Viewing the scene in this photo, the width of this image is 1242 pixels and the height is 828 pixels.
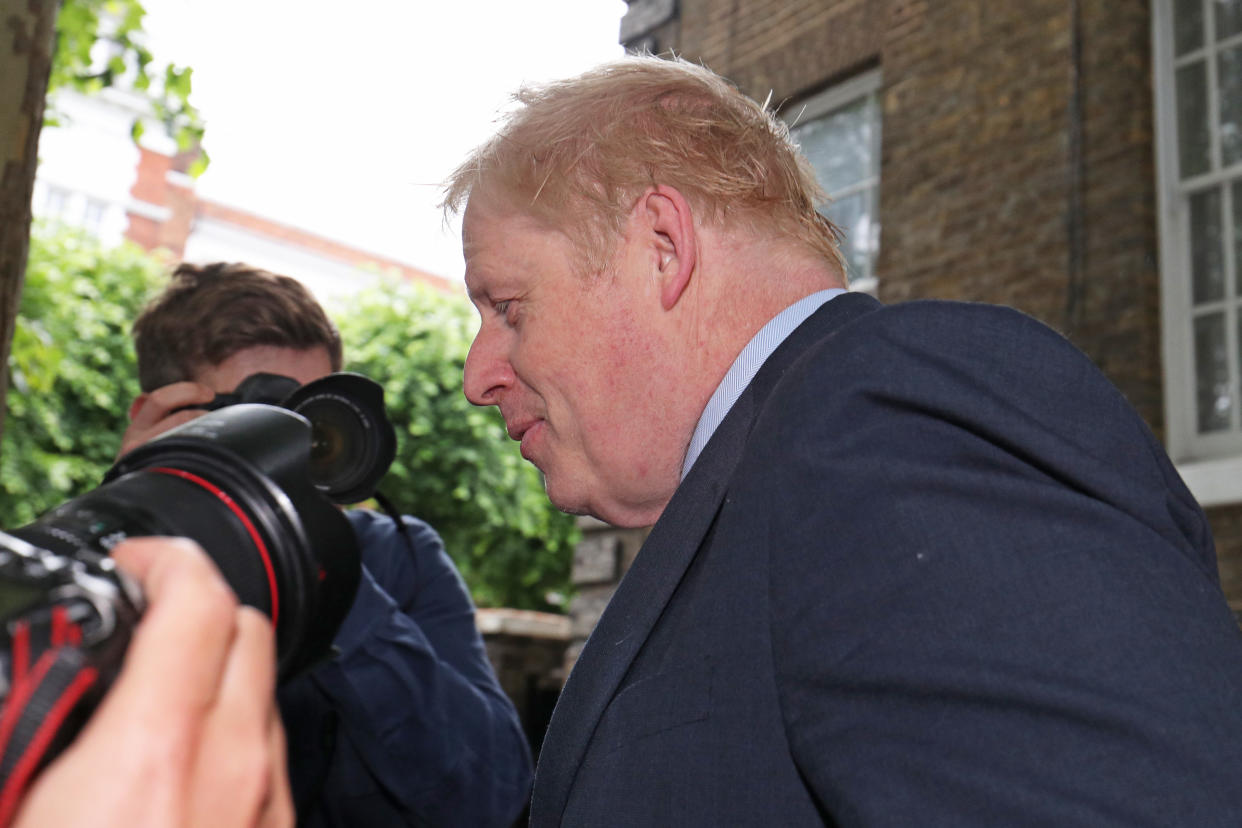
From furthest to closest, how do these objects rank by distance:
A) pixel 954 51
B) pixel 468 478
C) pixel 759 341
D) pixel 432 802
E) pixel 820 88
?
pixel 468 478
pixel 820 88
pixel 954 51
pixel 432 802
pixel 759 341

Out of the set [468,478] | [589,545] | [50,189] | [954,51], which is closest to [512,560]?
[468,478]

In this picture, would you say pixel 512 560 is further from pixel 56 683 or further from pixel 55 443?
pixel 56 683

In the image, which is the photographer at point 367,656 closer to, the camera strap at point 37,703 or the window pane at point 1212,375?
the camera strap at point 37,703

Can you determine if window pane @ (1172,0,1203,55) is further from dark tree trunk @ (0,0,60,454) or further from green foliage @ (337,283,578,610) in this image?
green foliage @ (337,283,578,610)

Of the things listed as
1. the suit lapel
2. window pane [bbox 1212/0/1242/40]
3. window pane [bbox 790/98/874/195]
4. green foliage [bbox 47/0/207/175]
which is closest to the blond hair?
the suit lapel

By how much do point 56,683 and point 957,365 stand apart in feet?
2.44

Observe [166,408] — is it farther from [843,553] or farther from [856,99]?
[856,99]

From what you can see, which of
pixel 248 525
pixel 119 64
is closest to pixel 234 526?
pixel 248 525

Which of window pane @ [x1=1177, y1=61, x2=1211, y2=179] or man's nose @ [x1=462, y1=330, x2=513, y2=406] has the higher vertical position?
window pane @ [x1=1177, y1=61, x2=1211, y2=179]

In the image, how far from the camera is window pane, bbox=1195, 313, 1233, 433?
4301 mm

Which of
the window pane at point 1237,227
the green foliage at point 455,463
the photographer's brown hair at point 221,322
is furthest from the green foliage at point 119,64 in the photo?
the green foliage at point 455,463

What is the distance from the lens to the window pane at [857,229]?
5848 mm

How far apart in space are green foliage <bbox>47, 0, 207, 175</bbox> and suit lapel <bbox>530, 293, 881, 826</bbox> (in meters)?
3.35

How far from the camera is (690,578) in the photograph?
1200 mm
